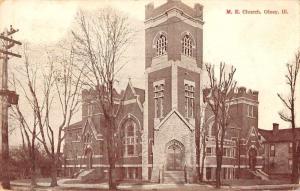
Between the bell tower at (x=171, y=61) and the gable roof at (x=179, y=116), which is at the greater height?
the bell tower at (x=171, y=61)

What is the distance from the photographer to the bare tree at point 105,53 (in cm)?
371

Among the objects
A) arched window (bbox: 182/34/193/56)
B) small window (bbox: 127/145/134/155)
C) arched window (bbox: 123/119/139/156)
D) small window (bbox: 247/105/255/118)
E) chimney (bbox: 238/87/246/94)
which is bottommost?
small window (bbox: 127/145/134/155)

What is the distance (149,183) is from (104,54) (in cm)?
115

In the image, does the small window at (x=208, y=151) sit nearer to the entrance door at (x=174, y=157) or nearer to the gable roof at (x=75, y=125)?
the entrance door at (x=174, y=157)

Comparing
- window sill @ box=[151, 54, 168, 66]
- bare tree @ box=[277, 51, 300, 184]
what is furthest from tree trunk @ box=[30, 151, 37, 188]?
bare tree @ box=[277, 51, 300, 184]

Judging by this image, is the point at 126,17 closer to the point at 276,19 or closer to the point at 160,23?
the point at 160,23

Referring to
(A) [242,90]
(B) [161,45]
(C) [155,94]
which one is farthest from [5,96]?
(A) [242,90]

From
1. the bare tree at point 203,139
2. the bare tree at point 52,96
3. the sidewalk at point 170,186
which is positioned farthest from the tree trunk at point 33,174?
the bare tree at point 203,139

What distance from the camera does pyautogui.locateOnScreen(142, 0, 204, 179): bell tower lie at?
364cm

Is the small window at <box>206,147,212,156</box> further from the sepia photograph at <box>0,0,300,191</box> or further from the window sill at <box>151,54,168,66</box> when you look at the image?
the window sill at <box>151,54,168,66</box>

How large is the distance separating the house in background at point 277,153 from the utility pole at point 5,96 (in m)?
2.21

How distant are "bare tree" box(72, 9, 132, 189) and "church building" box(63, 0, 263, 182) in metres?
0.07

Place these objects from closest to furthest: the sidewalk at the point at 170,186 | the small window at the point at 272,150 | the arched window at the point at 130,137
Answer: the sidewalk at the point at 170,186
the arched window at the point at 130,137
the small window at the point at 272,150

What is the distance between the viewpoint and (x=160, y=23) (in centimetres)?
366
